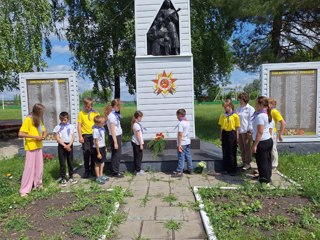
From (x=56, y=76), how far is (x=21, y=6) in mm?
3368

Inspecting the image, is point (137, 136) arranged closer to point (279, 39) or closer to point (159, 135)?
point (159, 135)

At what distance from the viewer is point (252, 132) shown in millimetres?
5852

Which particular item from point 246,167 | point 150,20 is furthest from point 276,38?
point 246,167

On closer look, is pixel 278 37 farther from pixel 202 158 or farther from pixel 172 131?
pixel 202 158

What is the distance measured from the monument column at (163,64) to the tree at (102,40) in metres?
4.62

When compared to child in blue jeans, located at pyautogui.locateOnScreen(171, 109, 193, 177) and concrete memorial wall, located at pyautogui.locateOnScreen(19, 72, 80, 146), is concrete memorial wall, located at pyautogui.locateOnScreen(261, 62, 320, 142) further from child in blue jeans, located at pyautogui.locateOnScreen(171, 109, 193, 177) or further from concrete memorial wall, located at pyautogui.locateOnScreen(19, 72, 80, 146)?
concrete memorial wall, located at pyautogui.locateOnScreen(19, 72, 80, 146)

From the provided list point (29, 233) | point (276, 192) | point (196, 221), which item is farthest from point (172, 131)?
point (29, 233)

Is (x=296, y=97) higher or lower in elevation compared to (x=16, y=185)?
higher

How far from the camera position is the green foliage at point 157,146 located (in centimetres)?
702

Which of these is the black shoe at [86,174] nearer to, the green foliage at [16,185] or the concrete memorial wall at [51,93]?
the green foliage at [16,185]

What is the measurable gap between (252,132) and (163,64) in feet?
9.71

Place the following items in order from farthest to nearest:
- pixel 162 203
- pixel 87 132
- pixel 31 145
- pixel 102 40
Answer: pixel 102 40, pixel 87 132, pixel 31 145, pixel 162 203

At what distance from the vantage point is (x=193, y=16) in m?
12.2

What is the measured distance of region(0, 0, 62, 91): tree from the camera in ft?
31.1
